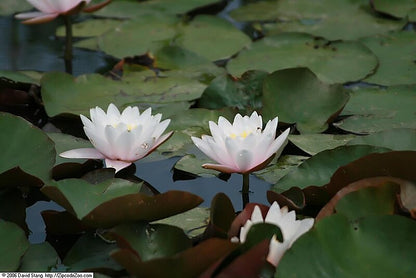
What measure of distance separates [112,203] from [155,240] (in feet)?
0.38

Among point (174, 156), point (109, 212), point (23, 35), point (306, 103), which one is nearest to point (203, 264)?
point (109, 212)

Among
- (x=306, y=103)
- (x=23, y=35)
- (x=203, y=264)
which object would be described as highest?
(x=203, y=264)

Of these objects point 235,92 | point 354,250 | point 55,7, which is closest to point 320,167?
point 354,250

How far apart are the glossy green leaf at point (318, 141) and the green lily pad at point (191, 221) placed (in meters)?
0.42

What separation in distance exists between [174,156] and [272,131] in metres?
0.44

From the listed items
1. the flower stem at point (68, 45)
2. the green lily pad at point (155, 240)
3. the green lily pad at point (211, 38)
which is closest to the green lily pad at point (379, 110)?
the green lily pad at point (211, 38)

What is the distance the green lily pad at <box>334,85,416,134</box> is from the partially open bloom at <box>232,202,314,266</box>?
0.77m

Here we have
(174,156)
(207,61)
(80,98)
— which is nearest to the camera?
(174,156)

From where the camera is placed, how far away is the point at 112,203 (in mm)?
1562

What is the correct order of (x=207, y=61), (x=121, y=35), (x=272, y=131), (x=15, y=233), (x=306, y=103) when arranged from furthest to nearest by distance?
1. (x=121, y=35)
2. (x=207, y=61)
3. (x=306, y=103)
4. (x=272, y=131)
5. (x=15, y=233)

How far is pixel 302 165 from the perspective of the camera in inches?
73.6

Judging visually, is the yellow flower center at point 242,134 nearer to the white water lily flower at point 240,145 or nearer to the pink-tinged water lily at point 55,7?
the white water lily flower at point 240,145

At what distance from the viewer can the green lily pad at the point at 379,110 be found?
226cm

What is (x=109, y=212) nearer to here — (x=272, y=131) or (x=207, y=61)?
(x=272, y=131)
